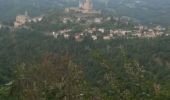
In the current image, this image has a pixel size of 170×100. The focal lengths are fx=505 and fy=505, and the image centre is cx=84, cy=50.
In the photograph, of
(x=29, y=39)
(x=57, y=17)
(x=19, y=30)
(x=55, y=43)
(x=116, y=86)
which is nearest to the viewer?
(x=116, y=86)

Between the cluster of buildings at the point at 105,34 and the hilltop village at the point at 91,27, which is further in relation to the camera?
the hilltop village at the point at 91,27

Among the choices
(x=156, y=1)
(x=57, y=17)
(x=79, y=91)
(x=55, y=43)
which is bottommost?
(x=79, y=91)

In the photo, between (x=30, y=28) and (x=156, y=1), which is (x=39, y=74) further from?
(x=156, y=1)

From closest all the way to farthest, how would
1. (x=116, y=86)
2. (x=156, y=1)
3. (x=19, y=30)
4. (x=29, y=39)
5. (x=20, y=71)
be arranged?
(x=116, y=86)
(x=20, y=71)
(x=29, y=39)
(x=19, y=30)
(x=156, y=1)

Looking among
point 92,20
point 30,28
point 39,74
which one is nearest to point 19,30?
point 30,28

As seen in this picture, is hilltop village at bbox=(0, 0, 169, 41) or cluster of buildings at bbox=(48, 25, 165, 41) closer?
cluster of buildings at bbox=(48, 25, 165, 41)

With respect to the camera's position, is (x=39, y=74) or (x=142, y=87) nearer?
(x=142, y=87)

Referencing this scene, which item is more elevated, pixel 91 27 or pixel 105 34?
pixel 91 27

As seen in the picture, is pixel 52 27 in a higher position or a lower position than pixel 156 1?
lower

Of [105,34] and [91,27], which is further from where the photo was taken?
[91,27]
